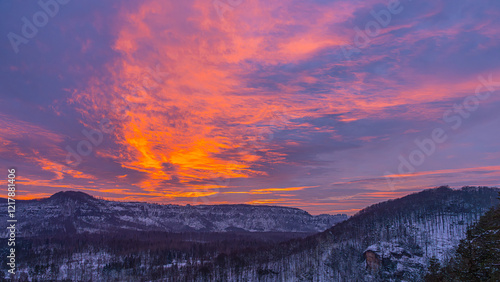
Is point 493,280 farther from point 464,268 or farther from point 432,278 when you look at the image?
point 432,278

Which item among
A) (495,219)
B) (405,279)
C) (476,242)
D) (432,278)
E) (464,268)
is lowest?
(405,279)

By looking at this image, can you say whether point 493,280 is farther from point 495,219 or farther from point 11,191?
point 11,191

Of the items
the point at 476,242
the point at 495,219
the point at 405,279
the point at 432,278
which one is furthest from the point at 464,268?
the point at 405,279

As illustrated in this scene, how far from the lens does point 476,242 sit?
37.6 metres

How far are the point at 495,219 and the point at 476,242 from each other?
6907 mm

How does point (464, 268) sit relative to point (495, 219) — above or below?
below

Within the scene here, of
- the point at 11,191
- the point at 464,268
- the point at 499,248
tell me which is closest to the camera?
the point at 499,248

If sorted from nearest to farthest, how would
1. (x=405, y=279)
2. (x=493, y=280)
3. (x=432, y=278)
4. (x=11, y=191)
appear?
(x=493, y=280)
(x=432, y=278)
(x=11, y=191)
(x=405, y=279)

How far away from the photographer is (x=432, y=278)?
176 ft

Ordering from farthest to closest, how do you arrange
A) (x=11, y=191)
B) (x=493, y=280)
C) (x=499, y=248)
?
(x=11, y=191)
(x=499, y=248)
(x=493, y=280)

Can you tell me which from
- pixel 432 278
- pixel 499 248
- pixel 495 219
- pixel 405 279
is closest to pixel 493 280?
pixel 499 248

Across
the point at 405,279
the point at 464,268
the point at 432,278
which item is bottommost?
the point at 405,279

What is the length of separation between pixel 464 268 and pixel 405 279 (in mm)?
194555

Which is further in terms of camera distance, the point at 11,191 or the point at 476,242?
the point at 11,191
